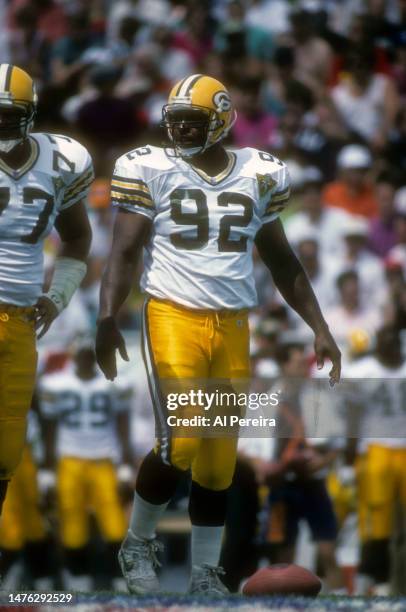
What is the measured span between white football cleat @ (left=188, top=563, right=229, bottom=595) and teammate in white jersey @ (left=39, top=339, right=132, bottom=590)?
3627mm

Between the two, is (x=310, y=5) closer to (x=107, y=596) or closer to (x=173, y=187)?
(x=173, y=187)

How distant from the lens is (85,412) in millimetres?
9883

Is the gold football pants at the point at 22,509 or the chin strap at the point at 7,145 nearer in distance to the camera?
the chin strap at the point at 7,145

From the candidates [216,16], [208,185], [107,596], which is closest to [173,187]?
[208,185]

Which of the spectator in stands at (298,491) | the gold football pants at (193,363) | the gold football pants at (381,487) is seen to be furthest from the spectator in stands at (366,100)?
the gold football pants at (193,363)

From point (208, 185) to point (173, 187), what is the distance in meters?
0.14

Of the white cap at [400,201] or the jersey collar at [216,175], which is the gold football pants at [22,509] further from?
the jersey collar at [216,175]

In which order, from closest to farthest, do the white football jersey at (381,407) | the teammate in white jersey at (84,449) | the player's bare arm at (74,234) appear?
the player's bare arm at (74,234)
the white football jersey at (381,407)
the teammate in white jersey at (84,449)

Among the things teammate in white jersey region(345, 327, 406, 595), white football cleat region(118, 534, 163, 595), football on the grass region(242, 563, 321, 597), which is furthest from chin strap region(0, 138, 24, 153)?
teammate in white jersey region(345, 327, 406, 595)

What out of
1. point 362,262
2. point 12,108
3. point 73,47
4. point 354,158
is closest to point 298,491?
point 362,262

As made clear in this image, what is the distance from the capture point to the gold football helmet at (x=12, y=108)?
6012 millimetres

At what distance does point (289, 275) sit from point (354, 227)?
4.38 metres

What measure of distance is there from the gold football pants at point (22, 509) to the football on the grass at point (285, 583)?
11.7 ft

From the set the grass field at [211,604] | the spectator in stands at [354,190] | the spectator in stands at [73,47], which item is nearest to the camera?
the grass field at [211,604]
